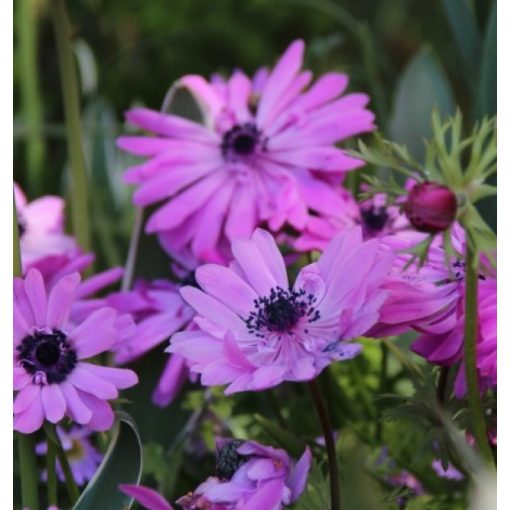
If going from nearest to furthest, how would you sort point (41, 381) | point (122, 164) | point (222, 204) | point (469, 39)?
point (41, 381), point (222, 204), point (469, 39), point (122, 164)

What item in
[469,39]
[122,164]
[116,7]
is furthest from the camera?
[116,7]

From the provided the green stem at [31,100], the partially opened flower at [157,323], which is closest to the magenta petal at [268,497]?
the partially opened flower at [157,323]

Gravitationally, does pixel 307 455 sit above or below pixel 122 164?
below

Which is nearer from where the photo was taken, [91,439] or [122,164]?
[91,439]

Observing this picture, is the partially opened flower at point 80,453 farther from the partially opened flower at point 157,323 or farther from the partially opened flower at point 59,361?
the partially opened flower at point 59,361

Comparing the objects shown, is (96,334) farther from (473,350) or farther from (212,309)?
(473,350)

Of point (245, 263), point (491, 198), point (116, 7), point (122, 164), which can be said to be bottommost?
point (245, 263)

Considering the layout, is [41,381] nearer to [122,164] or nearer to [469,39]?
[469,39]

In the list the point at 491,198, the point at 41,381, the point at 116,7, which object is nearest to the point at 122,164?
the point at 491,198
